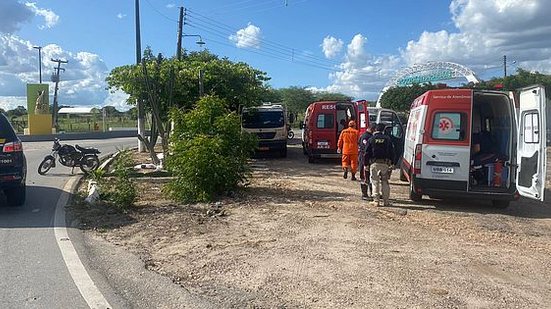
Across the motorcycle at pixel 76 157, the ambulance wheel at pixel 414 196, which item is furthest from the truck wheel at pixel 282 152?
the ambulance wheel at pixel 414 196

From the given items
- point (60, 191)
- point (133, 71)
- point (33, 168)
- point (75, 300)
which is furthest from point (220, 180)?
point (33, 168)

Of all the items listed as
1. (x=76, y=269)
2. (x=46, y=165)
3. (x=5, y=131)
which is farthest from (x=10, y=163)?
(x=46, y=165)

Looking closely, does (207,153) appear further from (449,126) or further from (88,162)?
(88,162)

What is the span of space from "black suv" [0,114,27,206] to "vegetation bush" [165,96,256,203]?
265 cm

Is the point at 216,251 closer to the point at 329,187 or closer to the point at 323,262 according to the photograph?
the point at 323,262

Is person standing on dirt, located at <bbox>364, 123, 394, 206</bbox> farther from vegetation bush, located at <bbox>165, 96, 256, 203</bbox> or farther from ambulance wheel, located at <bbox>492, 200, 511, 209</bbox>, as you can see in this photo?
vegetation bush, located at <bbox>165, 96, 256, 203</bbox>

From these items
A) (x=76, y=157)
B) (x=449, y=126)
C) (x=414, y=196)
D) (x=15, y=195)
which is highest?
(x=449, y=126)

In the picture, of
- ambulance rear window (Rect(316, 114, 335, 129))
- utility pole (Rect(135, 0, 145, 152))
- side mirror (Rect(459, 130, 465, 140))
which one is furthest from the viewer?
ambulance rear window (Rect(316, 114, 335, 129))

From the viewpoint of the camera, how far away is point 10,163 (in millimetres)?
9227

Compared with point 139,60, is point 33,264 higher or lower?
lower

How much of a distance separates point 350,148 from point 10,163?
830cm

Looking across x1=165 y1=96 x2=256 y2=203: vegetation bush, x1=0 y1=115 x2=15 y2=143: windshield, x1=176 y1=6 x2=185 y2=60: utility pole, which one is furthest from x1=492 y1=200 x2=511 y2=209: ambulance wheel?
x1=176 y1=6 x2=185 y2=60: utility pole

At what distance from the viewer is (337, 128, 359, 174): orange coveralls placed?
1417 centimetres

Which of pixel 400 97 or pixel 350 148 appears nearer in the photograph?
pixel 350 148
